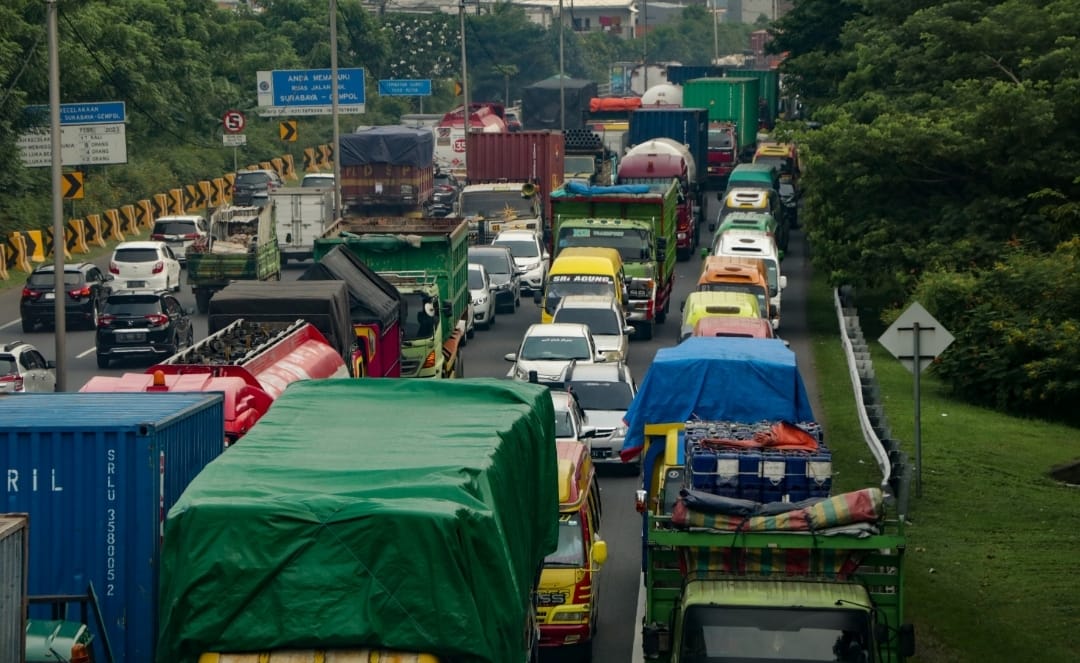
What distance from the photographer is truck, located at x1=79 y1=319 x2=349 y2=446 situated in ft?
56.6

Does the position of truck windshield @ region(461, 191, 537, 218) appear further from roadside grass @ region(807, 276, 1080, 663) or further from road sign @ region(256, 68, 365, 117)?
roadside grass @ region(807, 276, 1080, 663)

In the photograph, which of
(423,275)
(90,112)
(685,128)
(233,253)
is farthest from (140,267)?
(685,128)

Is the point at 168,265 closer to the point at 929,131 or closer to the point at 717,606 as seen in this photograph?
the point at 929,131

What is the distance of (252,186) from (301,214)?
47.4 feet

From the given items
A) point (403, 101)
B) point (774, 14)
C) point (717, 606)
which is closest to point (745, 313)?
point (717, 606)

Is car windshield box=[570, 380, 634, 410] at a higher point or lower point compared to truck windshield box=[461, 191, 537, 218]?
lower

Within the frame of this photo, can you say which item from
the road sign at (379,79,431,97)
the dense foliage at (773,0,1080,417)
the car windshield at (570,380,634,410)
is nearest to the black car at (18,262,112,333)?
the car windshield at (570,380,634,410)

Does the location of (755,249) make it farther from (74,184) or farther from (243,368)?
(243,368)

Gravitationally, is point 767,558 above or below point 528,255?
below

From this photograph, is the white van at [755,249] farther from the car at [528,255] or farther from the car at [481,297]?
the car at [481,297]

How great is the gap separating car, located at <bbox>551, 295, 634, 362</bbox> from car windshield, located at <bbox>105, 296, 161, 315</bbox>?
748 centimetres

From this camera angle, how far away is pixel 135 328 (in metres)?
34.4

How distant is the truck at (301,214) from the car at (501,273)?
797 centimetres

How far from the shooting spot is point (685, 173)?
52812 millimetres
